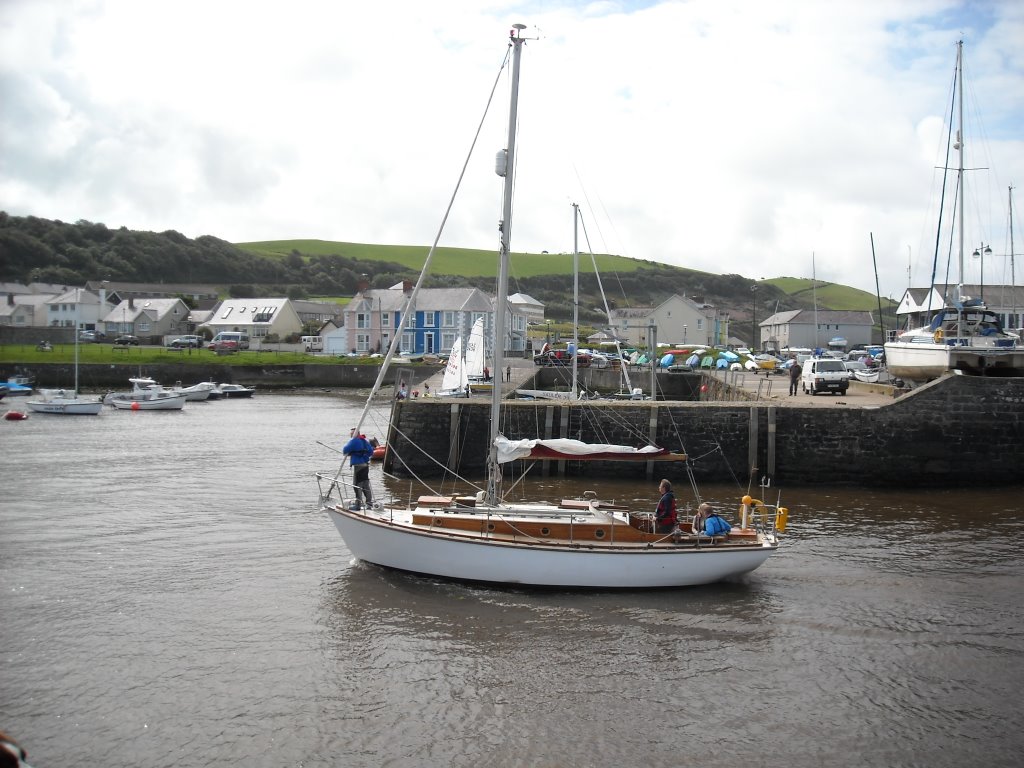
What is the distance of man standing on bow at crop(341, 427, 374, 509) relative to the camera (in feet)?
57.8

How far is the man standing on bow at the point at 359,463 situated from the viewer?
17.6 meters

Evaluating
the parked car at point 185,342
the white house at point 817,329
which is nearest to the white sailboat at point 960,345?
the white house at point 817,329

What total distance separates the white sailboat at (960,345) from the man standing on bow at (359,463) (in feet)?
63.2

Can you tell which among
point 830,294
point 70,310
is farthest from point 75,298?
point 830,294

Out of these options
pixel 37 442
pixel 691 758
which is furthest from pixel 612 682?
pixel 37 442

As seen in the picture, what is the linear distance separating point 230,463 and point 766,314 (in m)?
133

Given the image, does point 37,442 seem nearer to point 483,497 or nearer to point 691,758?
point 483,497

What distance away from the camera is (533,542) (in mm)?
15734

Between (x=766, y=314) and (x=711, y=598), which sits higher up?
(x=766, y=314)

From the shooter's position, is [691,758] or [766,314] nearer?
[691,758]

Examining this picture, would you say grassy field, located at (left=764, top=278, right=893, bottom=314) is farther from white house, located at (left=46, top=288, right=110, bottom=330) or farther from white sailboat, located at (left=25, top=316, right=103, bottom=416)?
white sailboat, located at (left=25, top=316, right=103, bottom=416)

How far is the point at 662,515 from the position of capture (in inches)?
639

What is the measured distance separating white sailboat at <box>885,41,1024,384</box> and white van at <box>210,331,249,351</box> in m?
66.5

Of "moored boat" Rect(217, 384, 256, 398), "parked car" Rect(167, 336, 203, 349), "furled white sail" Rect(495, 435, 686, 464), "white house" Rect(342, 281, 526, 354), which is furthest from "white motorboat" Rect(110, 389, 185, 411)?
"furled white sail" Rect(495, 435, 686, 464)
